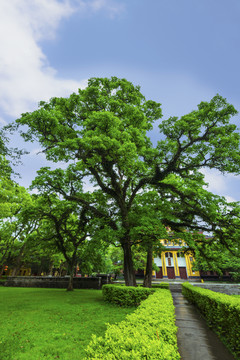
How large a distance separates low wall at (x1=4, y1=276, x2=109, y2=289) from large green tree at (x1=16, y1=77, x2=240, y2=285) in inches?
438

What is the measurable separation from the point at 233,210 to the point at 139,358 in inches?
506

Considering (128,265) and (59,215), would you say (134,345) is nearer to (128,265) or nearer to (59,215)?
(128,265)

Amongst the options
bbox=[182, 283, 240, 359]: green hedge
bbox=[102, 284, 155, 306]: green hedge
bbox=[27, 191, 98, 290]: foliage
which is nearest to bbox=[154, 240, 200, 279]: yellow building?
bbox=[27, 191, 98, 290]: foliage

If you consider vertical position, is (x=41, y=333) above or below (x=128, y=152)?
below

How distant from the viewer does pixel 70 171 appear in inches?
567

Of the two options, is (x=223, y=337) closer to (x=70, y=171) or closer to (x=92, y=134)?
(x=92, y=134)

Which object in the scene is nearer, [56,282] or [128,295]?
[128,295]

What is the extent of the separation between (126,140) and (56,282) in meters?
22.5

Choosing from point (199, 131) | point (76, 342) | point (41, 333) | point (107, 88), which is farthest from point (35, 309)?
point (107, 88)

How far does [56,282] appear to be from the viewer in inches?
941

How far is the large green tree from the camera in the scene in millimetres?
11391

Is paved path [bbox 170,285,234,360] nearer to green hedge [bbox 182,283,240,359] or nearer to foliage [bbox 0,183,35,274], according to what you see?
green hedge [bbox 182,283,240,359]

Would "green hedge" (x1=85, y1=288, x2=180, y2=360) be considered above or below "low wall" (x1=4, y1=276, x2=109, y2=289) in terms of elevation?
above

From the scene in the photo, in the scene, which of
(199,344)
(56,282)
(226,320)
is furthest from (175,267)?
(199,344)
